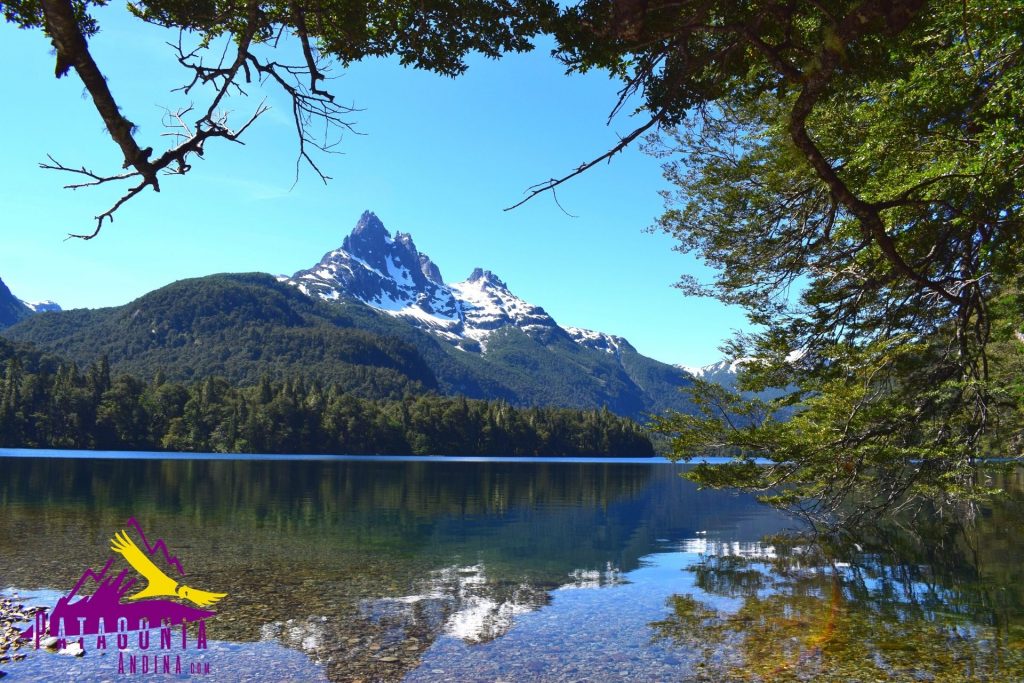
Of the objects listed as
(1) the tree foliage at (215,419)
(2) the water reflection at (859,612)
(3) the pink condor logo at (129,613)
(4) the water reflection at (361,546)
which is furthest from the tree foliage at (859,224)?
(1) the tree foliage at (215,419)

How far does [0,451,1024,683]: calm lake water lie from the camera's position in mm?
14609

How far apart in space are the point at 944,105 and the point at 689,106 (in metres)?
6.83

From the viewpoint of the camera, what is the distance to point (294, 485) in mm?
66562

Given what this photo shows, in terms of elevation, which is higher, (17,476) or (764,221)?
(764,221)

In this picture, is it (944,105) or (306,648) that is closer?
(944,105)

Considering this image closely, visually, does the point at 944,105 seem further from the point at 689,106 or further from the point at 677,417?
the point at 677,417

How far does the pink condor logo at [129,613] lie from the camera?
49.1 feet

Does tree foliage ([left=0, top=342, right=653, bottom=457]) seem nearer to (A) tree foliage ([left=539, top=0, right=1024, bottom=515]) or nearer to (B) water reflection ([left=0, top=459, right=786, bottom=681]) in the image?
(B) water reflection ([left=0, top=459, right=786, bottom=681])

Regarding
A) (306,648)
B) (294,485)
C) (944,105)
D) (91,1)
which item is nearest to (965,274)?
(944,105)

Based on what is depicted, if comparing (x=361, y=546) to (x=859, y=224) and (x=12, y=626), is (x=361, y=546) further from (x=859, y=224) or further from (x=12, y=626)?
(x=859, y=224)

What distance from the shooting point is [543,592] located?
22.7 meters

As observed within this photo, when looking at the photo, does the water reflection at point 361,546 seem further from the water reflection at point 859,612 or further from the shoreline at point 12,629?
the water reflection at point 859,612

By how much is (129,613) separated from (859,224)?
19.4 meters

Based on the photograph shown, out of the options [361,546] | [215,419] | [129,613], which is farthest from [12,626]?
[215,419]
